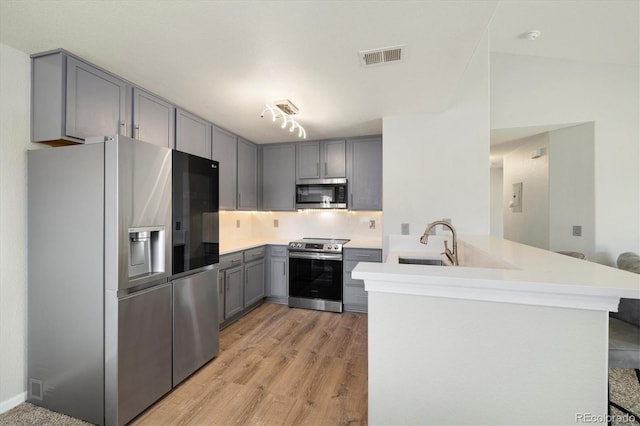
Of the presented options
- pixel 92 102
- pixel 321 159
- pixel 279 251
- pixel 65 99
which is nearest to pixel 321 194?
pixel 321 159

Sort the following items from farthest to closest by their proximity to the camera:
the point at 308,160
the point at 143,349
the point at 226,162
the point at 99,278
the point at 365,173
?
1. the point at 308,160
2. the point at 365,173
3. the point at 226,162
4. the point at 143,349
5. the point at 99,278

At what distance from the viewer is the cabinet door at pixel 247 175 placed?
380 centimetres

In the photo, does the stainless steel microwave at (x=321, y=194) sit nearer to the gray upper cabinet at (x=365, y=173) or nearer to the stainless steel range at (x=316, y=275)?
the gray upper cabinet at (x=365, y=173)

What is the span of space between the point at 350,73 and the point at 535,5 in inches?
79.3

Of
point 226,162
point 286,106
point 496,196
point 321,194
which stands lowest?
point 321,194

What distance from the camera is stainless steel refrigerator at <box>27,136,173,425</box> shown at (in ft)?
5.37

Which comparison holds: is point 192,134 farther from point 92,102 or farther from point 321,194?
point 321,194

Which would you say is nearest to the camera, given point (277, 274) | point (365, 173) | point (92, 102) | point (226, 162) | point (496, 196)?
point (92, 102)

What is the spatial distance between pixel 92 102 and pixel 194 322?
1.81 meters

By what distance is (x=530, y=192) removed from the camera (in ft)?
14.2

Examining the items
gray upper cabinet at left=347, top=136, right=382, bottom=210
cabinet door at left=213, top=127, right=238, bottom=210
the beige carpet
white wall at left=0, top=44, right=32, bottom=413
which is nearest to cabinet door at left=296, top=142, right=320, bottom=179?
gray upper cabinet at left=347, top=136, right=382, bottom=210

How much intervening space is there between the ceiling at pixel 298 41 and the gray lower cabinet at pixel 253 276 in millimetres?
1797

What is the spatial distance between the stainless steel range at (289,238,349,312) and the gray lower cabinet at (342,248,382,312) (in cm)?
7

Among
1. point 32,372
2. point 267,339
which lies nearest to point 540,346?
point 267,339
